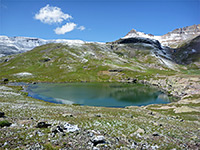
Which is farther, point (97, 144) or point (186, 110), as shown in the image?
point (186, 110)

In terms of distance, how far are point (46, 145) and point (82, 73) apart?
186543mm

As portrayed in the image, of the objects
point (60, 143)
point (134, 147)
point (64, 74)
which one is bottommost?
point (134, 147)

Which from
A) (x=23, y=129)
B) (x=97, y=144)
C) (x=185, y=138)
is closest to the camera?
(x=97, y=144)

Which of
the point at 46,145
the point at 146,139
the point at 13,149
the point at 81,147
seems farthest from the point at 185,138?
the point at 13,149

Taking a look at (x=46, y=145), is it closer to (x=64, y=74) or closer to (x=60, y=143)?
(x=60, y=143)

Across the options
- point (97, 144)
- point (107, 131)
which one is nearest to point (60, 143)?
point (97, 144)

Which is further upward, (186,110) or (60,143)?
(60,143)

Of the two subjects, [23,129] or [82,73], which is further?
[82,73]

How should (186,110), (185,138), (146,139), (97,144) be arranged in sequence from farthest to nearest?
(186,110), (185,138), (146,139), (97,144)

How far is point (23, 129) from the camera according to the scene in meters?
18.1

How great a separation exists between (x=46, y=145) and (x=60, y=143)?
1.60 metres

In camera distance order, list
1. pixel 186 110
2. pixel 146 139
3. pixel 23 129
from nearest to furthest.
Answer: pixel 23 129 < pixel 146 139 < pixel 186 110

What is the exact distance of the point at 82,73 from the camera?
200 m

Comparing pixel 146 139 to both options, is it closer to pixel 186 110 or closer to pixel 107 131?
pixel 107 131
